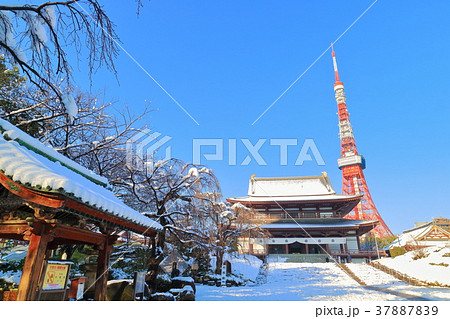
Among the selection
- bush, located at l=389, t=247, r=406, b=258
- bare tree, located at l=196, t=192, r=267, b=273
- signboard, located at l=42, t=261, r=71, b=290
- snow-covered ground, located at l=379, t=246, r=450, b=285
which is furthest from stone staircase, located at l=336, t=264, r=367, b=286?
signboard, located at l=42, t=261, r=71, b=290

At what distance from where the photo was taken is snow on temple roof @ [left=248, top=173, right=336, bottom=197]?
35.9 meters

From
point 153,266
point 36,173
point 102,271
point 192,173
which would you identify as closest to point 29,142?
point 36,173

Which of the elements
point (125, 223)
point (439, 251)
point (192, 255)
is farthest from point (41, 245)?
point (439, 251)

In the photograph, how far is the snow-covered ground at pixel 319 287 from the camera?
35.5 ft

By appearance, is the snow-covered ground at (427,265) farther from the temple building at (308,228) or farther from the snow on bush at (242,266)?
the snow on bush at (242,266)

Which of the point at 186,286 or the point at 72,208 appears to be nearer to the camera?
the point at 72,208

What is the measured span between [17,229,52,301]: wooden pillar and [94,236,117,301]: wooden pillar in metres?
1.69

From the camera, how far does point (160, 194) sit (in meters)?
10.4

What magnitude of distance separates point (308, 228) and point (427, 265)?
11.0m

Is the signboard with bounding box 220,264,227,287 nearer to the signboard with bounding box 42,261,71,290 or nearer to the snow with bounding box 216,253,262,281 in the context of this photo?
the snow with bounding box 216,253,262,281

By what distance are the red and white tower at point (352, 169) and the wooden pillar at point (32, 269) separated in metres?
48.6

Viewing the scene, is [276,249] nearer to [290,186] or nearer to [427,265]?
[290,186]
